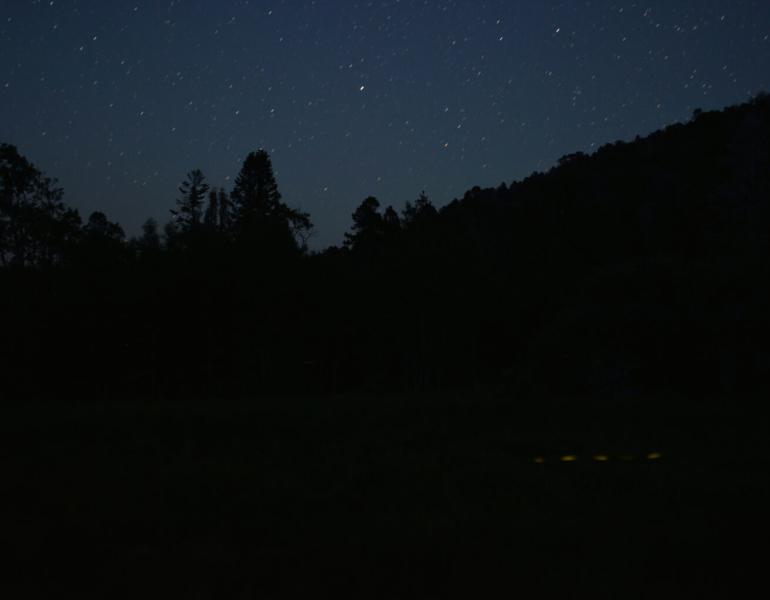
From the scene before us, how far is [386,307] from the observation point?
31.2 meters

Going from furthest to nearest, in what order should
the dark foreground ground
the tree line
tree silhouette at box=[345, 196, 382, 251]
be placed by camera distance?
tree silhouette at box=[345, 196, 382, 251]
the tree line
the dark foreground ground

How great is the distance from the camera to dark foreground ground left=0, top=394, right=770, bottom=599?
4.42 meters

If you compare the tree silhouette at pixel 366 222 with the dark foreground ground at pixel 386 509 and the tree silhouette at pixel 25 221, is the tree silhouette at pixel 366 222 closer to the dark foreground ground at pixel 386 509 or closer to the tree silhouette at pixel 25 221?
the tree silhouette at pixel 25 221

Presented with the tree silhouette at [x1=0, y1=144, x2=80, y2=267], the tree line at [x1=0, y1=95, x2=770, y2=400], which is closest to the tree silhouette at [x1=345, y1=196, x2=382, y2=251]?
the tree line at [x1=0, y1=95, x2=770, y2=400]

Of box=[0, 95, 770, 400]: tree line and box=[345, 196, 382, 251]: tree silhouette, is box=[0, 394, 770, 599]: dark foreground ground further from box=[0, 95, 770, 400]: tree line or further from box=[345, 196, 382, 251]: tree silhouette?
box=[345, 196, 382, 251]: tree silhouette

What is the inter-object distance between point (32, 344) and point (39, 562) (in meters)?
21.9

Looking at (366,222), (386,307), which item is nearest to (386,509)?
(386,307)

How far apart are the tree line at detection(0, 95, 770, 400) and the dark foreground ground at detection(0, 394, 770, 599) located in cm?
674

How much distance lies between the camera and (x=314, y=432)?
10383 millimetres

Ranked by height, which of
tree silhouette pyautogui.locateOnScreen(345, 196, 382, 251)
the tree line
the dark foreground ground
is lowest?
the dark foreground ground

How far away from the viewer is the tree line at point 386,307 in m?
17.2

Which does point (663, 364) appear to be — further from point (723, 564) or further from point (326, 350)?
point (326, 350)

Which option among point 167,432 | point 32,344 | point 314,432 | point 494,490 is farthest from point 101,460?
point 32,344

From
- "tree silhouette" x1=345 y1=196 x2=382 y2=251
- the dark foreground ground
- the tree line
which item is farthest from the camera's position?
"tree silhouette" x1=345 y1=196 x2=382 y2=251
